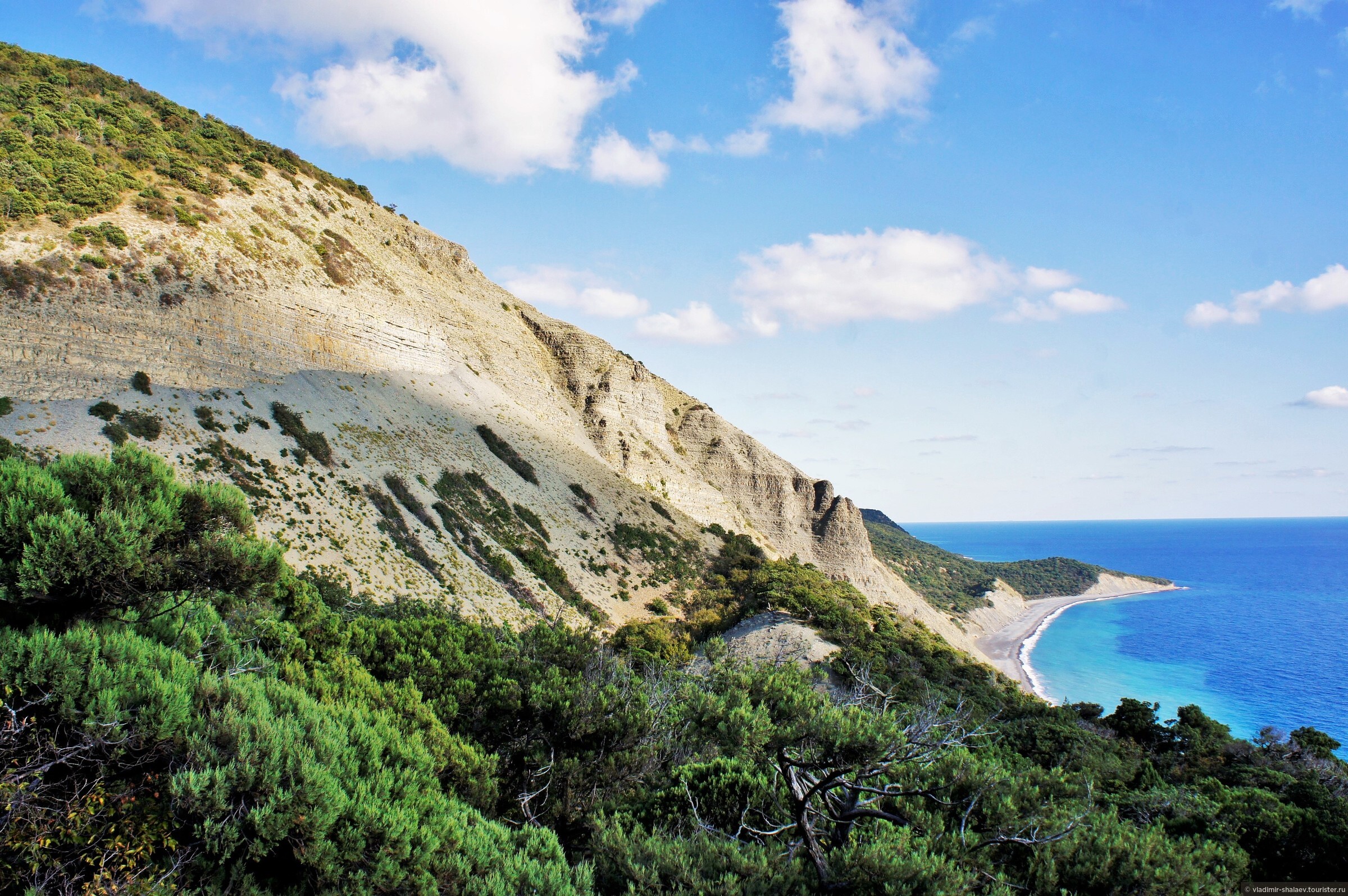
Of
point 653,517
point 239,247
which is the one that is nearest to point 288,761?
point 239,247

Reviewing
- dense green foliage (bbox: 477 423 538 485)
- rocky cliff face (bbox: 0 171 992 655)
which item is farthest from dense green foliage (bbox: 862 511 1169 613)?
dense green foliage (bbox: 477 423 538 485)

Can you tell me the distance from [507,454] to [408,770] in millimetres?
34204

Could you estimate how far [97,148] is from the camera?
32.5m

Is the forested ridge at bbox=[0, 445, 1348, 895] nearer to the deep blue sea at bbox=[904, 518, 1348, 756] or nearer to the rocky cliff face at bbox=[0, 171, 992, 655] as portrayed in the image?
the rocky cliff face at bbox=[0, 171, 992, 655]

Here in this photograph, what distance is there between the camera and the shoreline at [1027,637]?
60438 mm

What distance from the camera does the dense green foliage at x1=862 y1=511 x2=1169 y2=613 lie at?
90125mm

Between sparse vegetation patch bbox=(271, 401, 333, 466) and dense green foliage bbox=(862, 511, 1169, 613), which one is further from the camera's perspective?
dense green foliage bbox=(862, 511, 1169, 613)

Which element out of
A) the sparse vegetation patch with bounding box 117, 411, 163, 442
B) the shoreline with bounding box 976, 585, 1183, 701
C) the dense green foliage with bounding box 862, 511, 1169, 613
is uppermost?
the sparse vegetation patch with bounding box 117, 411, 163, 442

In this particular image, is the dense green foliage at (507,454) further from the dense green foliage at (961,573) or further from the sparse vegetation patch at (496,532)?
the dense green foliage at (961,573)

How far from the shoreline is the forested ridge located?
50383 millimetres

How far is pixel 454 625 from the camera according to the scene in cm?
1591

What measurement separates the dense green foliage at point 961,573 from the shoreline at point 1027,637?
405cm

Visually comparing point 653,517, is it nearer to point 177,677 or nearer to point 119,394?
point 119,394

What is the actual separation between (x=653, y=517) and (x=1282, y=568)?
637 ft
